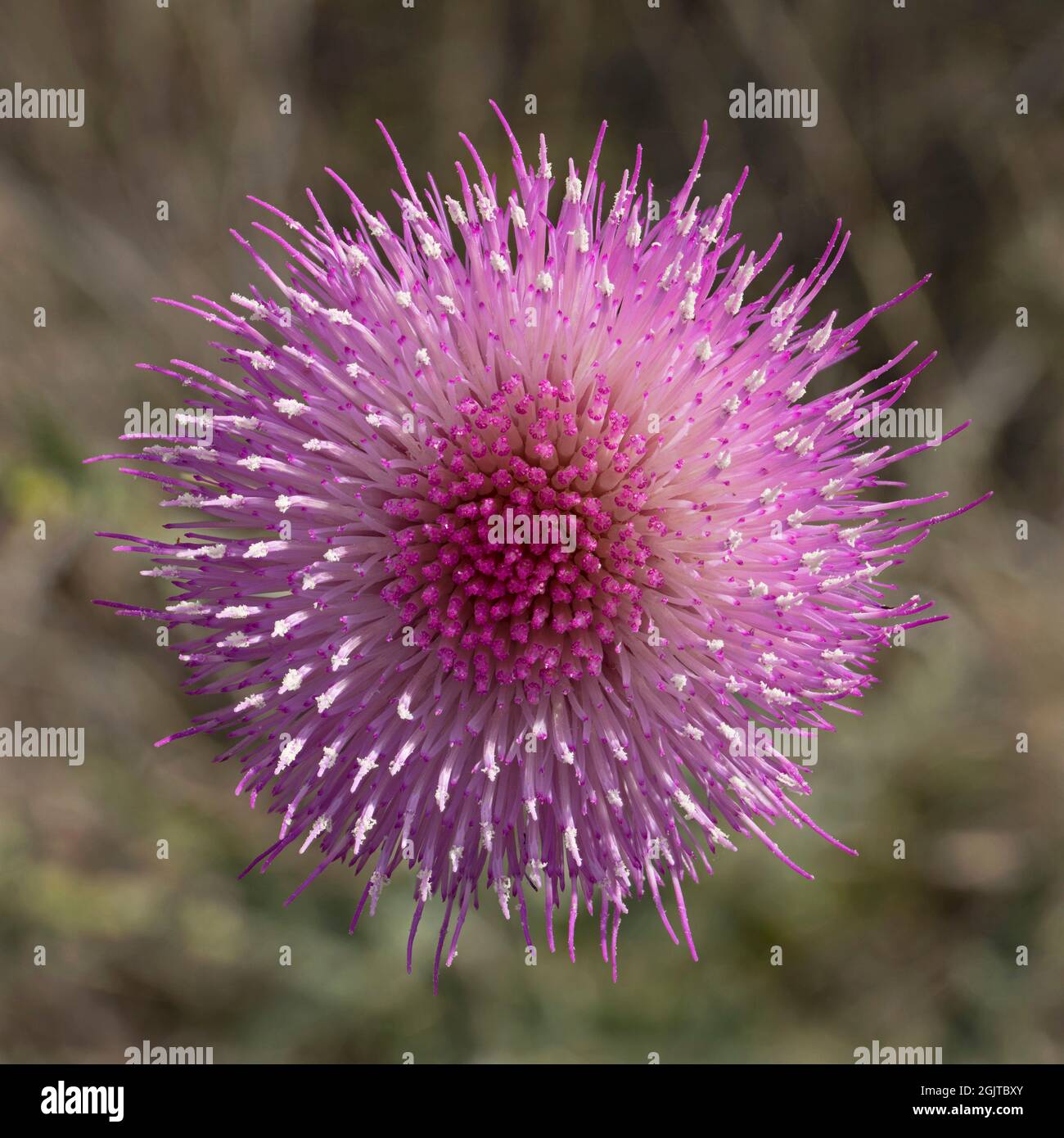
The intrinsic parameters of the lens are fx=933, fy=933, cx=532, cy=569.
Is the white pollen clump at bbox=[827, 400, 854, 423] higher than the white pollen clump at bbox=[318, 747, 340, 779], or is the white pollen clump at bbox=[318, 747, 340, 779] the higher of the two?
the white pollen clump at bbox=[827, 400, 854, 423]

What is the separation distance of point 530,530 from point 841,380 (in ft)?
13.8

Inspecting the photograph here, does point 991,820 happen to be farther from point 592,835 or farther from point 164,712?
point 164,712

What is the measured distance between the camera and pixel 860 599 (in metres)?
3.44

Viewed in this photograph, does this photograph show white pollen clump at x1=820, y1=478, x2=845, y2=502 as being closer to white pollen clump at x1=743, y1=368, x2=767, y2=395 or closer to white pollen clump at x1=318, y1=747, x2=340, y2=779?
white pollen clump at x1=743, y1=368, x2=767, y2=395

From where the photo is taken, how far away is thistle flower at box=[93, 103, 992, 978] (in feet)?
10.3

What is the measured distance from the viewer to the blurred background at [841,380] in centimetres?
539

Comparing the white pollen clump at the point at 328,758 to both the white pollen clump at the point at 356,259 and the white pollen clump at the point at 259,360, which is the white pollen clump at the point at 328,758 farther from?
the white pollen clump at the point at 356,259

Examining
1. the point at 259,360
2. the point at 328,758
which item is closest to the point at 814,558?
the point at 328,758

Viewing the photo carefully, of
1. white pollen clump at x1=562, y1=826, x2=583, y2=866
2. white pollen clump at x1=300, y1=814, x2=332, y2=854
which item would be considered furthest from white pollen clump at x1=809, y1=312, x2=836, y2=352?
white pollen clump at x1=300, y1=814, x2=332, y2=854

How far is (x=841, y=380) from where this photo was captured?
6.56 m

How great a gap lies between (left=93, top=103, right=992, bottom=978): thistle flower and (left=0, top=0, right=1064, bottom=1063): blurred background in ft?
6.93

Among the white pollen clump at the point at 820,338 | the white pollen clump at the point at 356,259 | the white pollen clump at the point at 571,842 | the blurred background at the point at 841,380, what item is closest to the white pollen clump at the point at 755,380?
the white pollen clump at the point at 820,338

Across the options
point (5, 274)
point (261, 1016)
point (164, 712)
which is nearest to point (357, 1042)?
point (261, 1016)

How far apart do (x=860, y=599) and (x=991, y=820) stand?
116 inches
